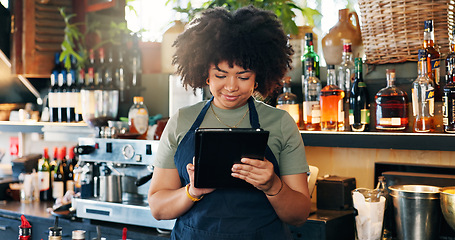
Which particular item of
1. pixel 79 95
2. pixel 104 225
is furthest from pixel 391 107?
pixel 79 95

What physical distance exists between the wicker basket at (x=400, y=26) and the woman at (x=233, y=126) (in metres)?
0.67

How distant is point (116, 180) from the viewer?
261 cm

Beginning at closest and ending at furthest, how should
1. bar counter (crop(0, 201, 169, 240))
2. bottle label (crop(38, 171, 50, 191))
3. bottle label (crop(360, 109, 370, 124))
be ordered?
bottle label (crop(360, 109, 370, 124))
bar counter (crop(0, 201, 169, 240))
bottle label (crop(38, 171, 50, 191))

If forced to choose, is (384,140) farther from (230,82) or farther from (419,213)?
(230,82)

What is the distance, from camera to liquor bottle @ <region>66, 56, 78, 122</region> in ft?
11.2

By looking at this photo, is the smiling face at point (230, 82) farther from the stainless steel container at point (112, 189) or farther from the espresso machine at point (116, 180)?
the stainless steel container at point (112, 189)

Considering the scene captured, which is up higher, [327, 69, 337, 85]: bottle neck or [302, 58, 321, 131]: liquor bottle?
[327, 69, 337, 85]: bottle neck

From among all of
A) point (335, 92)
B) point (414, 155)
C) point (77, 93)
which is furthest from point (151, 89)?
point (414, 155)

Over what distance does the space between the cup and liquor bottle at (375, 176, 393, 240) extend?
0.10 feet

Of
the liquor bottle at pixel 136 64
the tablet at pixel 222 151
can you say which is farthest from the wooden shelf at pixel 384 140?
the liquor bottle at pixel 136 64

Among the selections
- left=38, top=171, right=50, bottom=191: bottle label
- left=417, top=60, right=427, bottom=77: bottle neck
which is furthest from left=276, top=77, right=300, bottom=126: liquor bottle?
left=38, top=171, right=50, bottom=191: bottle label

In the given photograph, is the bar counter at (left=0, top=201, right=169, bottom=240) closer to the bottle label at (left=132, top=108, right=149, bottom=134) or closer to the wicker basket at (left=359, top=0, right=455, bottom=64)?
the bottle label at (left=132, top=108, right=149, bottom=134)

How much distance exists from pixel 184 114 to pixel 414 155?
3.79ft

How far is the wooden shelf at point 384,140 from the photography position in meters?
1.89
